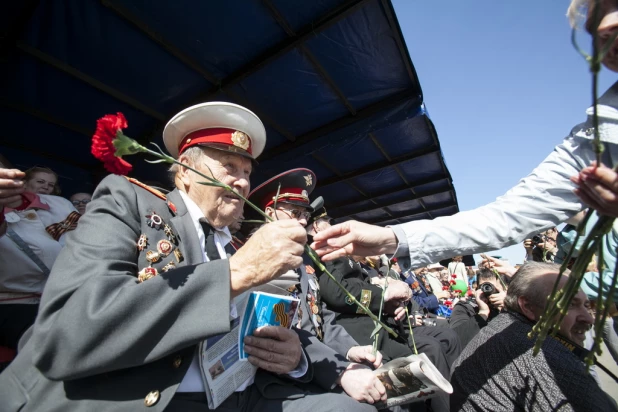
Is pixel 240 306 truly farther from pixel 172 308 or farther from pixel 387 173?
pixel 387 173

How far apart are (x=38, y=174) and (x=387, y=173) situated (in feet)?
16.3

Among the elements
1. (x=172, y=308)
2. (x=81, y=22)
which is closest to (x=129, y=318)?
(x=172, y=308)

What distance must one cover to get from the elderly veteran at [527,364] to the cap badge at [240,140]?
76.8 inches

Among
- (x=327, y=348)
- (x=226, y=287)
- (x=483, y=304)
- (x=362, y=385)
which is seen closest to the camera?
(x=226, y=287)

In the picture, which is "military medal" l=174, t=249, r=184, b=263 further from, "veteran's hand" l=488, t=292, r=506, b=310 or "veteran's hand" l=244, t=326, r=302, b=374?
"veteran's hand" l=488, t=292, r=506, b=310

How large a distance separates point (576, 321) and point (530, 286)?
1.10 ft

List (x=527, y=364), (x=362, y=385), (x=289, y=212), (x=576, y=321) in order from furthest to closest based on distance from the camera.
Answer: (x=289, y=212), (x=576, y=321), (x=527, y=364), (x=362, y=385)

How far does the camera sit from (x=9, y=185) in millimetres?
1427

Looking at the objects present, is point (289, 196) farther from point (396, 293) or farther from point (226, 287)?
point (226, 287)

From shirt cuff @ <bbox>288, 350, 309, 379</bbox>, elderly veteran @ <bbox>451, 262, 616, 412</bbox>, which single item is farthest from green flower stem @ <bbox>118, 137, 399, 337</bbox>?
elderly veteran @ <bbox>451, 262, 616, 412</bbox>

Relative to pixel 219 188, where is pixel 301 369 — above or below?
below

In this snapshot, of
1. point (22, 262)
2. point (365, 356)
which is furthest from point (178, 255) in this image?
point (22, 262)

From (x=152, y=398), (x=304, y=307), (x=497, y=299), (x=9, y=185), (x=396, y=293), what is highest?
(x=9, y=185)

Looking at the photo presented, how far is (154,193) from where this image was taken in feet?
4.70
